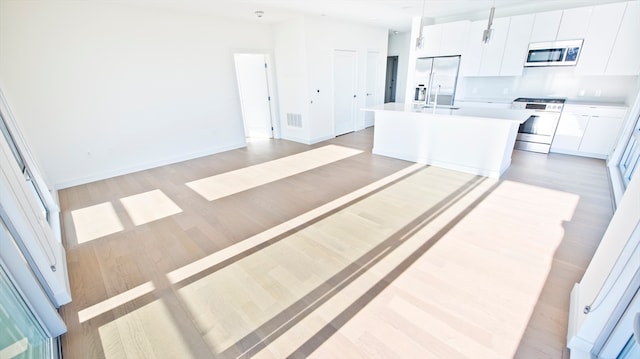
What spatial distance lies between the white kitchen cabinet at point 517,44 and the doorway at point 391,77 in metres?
3.81

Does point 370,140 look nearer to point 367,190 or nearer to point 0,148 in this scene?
point 367,190

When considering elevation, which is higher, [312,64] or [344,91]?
[312,64]

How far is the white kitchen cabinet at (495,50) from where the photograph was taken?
531 centimetres

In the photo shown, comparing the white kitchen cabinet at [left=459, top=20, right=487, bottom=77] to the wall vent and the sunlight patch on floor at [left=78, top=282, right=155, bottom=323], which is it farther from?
the sunlight patch on floor at [left=78, top=282, right=155, bottom=323]

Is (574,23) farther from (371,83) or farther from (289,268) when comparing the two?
(289,268)

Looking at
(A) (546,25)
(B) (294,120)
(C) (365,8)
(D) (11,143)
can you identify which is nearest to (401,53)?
(C) (365,8)

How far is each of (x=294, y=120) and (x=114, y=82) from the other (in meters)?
Result: 3.53

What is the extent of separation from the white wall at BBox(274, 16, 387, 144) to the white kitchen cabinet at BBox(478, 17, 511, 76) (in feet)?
9.19

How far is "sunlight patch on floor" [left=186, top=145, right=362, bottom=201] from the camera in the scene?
4082mm

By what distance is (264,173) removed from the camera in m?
4.70

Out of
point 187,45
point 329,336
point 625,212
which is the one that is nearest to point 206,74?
point 187,45

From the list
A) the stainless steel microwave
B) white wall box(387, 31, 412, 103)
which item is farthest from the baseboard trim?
the stainless steel microwave

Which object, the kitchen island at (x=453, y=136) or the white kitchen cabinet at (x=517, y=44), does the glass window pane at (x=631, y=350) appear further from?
the white kitchen cabinet at (x=517, y=44)

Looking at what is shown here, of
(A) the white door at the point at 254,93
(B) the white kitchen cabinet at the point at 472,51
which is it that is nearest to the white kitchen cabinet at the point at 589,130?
(B) the white kitchen cabinet at the point at 472,51
